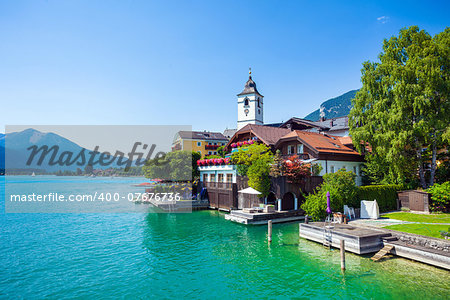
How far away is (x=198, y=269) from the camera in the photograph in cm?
1647

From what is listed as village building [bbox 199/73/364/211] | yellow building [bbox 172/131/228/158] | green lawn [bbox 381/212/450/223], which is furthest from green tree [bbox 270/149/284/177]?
yellow building [bbox 172/131/228/158]

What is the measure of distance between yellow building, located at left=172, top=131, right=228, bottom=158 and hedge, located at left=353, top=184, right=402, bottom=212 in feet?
188

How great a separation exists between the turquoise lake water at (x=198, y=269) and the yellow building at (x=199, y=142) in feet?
175

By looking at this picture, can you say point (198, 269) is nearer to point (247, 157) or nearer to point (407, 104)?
point (247, 157)

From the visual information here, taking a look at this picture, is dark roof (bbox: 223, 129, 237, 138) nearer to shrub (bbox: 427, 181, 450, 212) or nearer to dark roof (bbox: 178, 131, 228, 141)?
dark roof (bbox: 178, 131, 228, 141)

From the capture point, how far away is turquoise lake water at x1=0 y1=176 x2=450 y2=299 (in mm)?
13359

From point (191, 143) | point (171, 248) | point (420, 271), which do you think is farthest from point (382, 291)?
point (191, 143)

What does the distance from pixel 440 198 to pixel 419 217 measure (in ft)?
10.8

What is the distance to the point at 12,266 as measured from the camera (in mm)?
17828

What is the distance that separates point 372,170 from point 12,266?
35754 mm

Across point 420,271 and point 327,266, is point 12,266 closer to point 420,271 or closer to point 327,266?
point 327,266

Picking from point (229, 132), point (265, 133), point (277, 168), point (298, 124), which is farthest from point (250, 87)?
point (277, 168)

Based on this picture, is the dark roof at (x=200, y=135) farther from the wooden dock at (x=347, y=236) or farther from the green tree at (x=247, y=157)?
the wooden dock at (x=347, y=236)

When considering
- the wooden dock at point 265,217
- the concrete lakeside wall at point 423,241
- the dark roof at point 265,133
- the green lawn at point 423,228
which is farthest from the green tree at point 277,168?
the concrete lakeside wall at point 423,241
